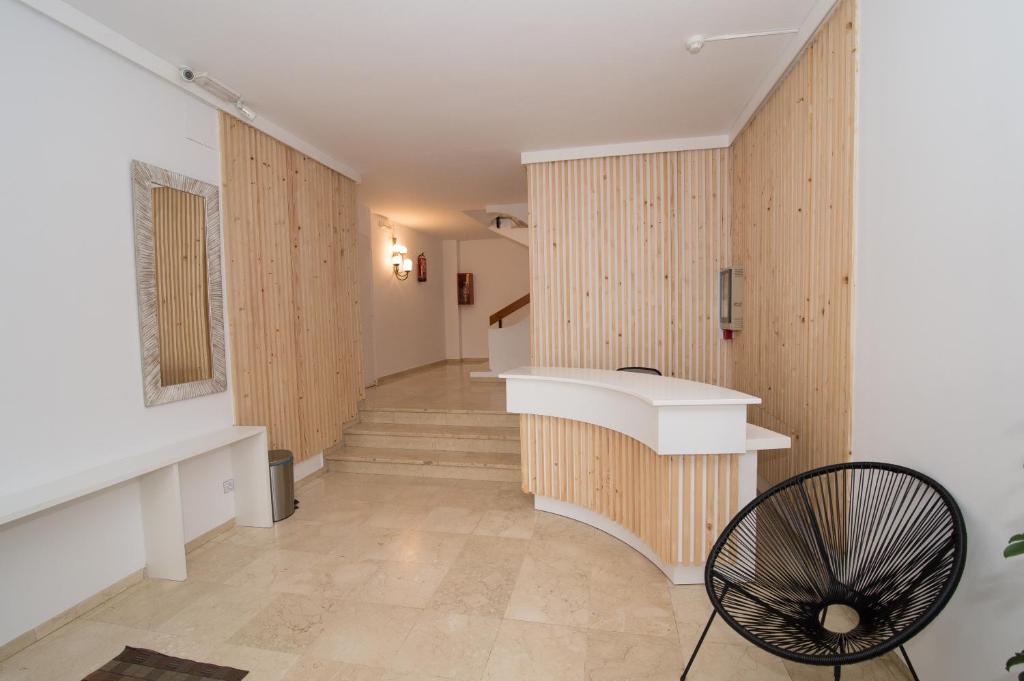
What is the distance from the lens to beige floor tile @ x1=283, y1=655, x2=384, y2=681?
2.07 metres

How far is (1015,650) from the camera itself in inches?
57.1

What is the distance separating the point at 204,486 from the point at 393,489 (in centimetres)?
152

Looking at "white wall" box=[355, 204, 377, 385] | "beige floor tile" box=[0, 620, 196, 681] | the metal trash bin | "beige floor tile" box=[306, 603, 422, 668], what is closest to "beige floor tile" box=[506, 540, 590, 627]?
"beige floor tile" box=[306, 603, 422, 668]

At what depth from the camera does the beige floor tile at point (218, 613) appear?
2430 mm

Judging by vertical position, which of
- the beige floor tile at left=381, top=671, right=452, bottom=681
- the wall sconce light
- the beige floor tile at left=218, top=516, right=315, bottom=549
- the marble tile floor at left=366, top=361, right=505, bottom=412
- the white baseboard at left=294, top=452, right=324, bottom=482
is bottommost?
the beige floor tile at left=218, top=516, right=315, bottom=549

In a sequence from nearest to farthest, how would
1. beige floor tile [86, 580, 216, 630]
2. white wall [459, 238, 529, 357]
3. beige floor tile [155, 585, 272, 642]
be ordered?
beige floor tile [155, 585, 272, 642] → beige floor tile [86, 580, 216, 630] → white wall [459, 238, 529, 357]

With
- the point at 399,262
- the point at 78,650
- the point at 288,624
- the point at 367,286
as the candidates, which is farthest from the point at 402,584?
the point at 399,262

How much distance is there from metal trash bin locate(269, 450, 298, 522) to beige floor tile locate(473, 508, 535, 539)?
1567 mm

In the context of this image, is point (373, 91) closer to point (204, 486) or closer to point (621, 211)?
point (621, 211)

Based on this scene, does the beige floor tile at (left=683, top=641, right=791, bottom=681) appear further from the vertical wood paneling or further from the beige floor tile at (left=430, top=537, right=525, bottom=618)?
the vertical wood paneling

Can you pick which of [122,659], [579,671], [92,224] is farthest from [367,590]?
[92,224]

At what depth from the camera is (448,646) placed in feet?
7.43

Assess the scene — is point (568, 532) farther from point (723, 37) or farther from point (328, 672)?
point (723, 37)

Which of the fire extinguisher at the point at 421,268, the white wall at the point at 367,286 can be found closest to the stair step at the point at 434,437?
the white wall at the point at 367,286
